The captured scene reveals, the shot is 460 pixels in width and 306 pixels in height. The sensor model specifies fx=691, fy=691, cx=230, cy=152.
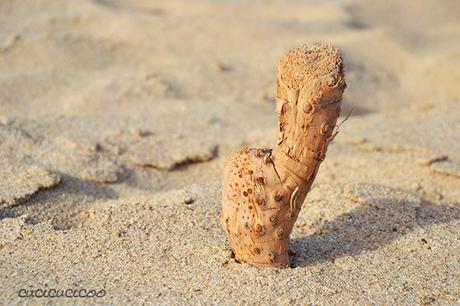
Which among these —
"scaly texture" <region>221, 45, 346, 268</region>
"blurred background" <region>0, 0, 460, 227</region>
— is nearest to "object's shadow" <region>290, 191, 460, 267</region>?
"scaly texture" <region>221, 45, 346, 268</region>

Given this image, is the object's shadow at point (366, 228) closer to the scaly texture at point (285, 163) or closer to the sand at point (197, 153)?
the sand at point (197, 153)

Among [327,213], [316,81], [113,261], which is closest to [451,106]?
[327,213]

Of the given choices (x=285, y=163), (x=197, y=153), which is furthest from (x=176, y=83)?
(x=285, y=163)

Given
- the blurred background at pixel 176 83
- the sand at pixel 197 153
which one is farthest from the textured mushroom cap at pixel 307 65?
the blurred background at pixel 176 83

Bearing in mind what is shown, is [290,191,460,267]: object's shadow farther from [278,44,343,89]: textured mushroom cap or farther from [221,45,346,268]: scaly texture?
[278,44,343,89]: textured mushroom cap

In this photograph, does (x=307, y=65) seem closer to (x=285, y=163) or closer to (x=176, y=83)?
(x=285, y=163)

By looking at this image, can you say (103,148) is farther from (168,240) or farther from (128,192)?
(168,240)
